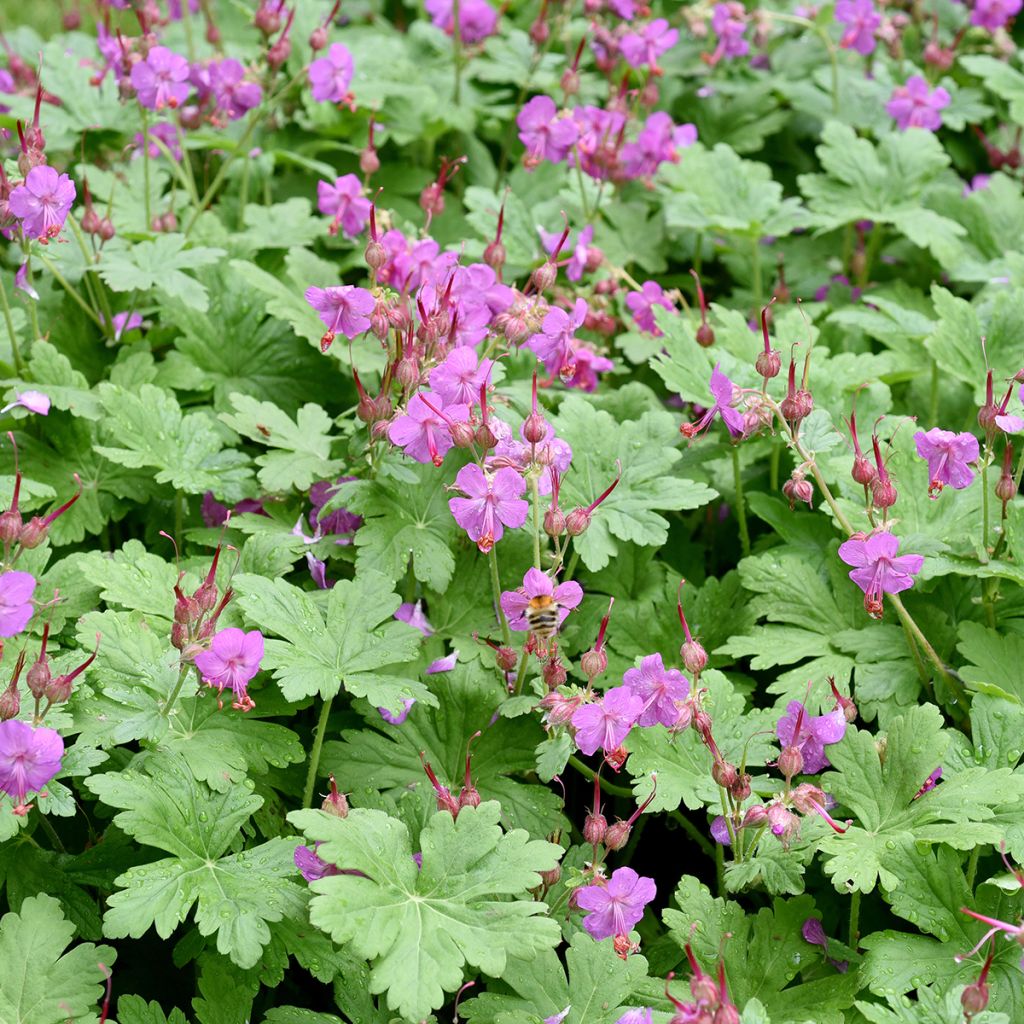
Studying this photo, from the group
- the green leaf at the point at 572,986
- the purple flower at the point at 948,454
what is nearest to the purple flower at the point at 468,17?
the purple flower at the point at 948,454

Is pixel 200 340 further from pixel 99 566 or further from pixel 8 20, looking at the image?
pixel 8 20

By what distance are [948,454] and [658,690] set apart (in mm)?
675

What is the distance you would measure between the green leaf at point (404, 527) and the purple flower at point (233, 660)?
1.25 ft

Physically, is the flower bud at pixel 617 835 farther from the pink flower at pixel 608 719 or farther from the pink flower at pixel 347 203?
the pink flower at pixel 347 203

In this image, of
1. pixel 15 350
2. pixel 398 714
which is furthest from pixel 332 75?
pixel 398 714

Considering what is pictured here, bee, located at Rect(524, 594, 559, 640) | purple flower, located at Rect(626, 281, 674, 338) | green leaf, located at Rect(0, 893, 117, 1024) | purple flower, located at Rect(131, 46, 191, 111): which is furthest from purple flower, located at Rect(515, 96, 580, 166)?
green leaf, located at Rect(0, 893, 117, 1024)

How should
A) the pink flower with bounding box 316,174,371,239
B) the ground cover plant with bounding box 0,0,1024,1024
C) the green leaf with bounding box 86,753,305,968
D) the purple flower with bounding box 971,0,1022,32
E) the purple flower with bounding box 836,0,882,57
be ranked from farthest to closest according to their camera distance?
1. the purple flower with bounding box 971,0,1022,32
2. the purple flower with bounding box 836,0,882,57
3. the pink flower with bounding box 316,174,371,239
4. the ground cover plant with bounding box 0,0,1024,1024
5. the green leaf with bounding box 86,753,305,968

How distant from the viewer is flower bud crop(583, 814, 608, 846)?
81.4 inches

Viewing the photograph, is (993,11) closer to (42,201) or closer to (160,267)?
(160,267)

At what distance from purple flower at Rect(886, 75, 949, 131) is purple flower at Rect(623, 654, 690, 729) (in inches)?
98.6

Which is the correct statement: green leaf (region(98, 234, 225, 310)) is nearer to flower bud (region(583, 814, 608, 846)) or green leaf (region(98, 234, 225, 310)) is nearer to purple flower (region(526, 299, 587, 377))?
purple flower (region(526, 299, 587, 377))

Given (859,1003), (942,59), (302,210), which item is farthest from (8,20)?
(859,1003)

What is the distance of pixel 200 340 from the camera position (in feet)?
10.4

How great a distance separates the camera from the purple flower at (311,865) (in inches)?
77.5
